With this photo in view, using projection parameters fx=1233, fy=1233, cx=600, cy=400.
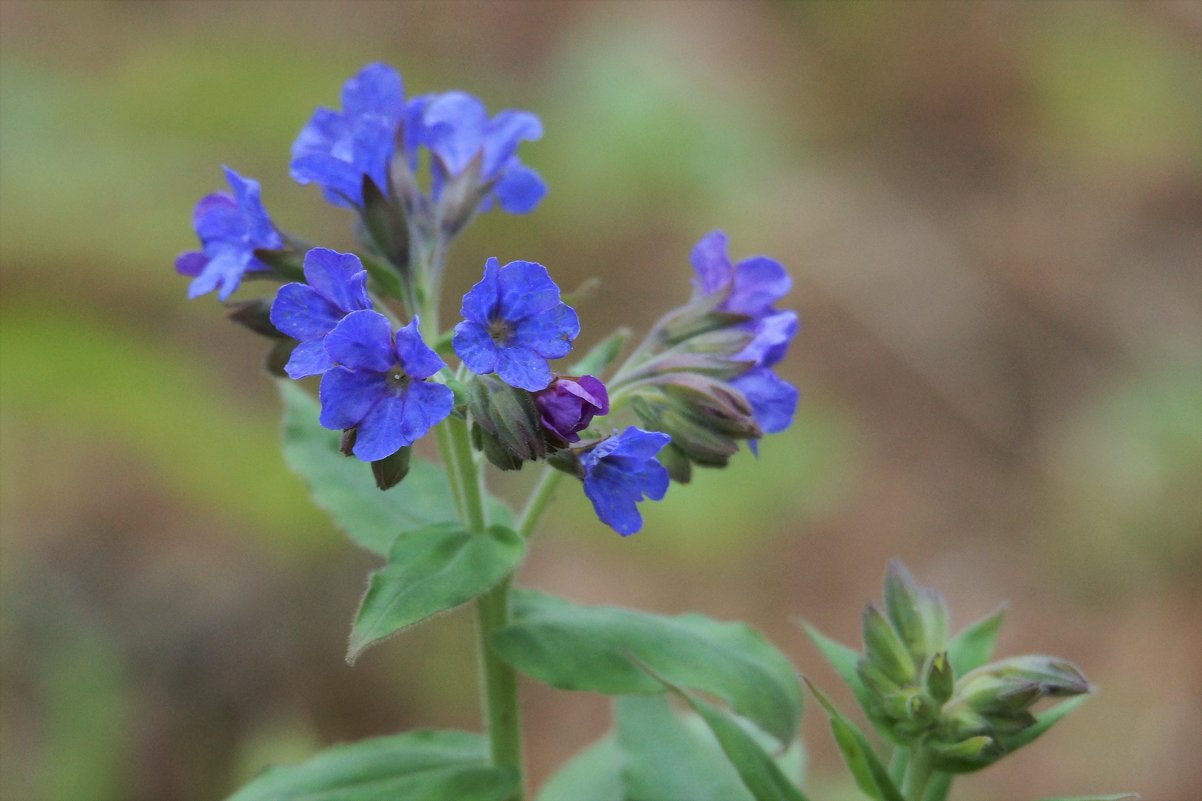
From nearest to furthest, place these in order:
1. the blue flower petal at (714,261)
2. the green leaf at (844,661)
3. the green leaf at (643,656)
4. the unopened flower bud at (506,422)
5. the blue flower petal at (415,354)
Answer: the blue flower petal at (415,354) → the unopened flower bud at (506,422) → the green leaf at (643,656) → the green leaf at (844,661) → the blue flower petal at (714,261)

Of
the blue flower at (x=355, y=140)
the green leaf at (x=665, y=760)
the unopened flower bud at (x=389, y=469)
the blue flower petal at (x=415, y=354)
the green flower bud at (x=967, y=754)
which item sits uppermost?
the blue flower at (x=355, y=140)

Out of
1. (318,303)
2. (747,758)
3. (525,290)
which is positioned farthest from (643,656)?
(318,303)

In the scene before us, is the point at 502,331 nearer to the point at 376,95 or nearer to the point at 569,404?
the point at 569,404

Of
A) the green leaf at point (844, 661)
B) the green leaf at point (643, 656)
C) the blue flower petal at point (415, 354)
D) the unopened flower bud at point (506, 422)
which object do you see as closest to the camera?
the blue flower petal at point (415, 354)

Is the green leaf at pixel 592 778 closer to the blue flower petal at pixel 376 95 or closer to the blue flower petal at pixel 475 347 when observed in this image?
the blue flower petal at pixel 475 347

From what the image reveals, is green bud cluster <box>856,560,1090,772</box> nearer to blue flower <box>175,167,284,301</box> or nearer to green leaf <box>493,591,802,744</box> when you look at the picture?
green leaf <box>493,591,802,744</box>

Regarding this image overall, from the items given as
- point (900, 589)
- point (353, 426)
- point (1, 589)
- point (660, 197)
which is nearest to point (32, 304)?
point (1, 589)

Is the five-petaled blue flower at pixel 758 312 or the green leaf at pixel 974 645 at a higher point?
the five-petaled blue flower at pixel 758 312

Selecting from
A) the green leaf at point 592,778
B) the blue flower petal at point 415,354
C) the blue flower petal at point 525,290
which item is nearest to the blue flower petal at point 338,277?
the blue flower petal at point 415,354
